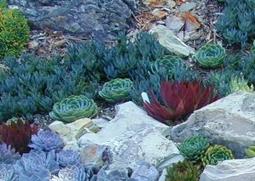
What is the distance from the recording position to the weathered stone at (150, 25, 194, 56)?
5715mm

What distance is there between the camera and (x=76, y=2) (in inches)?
248

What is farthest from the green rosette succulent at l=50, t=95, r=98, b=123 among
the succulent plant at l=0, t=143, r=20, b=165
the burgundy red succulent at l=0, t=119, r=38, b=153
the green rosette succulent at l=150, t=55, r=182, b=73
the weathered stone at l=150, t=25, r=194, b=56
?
the weathered stone at l=150, t=25, r=194, b=56

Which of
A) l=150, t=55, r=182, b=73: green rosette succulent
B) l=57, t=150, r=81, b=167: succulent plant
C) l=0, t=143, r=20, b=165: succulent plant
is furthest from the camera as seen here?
l=150, t=55, r=182, b=73: green rosette succulent

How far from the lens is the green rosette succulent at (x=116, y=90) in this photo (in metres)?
5.14

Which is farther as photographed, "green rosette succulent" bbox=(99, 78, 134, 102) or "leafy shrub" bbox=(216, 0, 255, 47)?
"leafy shrub" bbox=(216, 0, 255, 47)

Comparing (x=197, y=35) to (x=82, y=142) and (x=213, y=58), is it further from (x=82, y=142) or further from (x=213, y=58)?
(x=82, y=142)

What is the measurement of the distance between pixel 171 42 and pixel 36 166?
2053mm

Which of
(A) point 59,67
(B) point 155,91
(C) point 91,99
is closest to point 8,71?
(A) point 59,67

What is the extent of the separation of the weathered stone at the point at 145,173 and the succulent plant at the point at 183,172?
12cm

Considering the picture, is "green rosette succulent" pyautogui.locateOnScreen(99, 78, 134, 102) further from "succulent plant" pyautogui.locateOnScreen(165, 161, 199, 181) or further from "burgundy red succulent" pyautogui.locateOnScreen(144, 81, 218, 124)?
"succulent plant" pyautogui.locateOnScreen(165, 161, 199, 181)

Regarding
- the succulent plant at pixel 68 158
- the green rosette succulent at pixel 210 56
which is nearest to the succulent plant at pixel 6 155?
the succulent plant at pixel 68 158

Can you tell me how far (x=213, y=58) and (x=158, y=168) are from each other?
1579mm

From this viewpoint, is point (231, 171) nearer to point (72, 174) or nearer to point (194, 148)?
point (194, 148)

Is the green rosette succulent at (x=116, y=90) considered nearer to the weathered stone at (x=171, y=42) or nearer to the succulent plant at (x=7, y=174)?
the weathered stone at (x=171, y=42)
